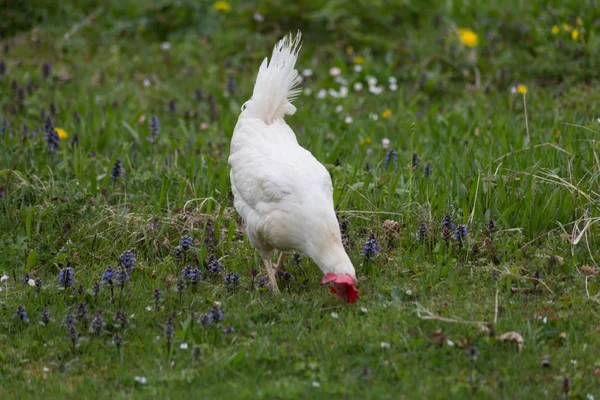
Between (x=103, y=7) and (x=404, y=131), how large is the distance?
4.72m

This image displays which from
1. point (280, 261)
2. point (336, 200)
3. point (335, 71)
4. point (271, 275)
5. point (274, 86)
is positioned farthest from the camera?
point (335, 71)

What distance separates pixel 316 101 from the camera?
8.68m

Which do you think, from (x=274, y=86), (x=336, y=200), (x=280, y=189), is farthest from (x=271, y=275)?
(x=274, y=86)

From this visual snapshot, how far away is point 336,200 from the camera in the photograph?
6141mm

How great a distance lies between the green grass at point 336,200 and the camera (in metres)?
4.31

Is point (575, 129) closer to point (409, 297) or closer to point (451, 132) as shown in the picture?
point (451, 132)

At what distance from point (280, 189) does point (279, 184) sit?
1.3 inches


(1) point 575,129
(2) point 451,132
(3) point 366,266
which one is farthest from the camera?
(2) point 451,132

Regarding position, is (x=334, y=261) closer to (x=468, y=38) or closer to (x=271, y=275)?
(x=271, y=275)

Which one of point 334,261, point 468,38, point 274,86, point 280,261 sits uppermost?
point 274,86

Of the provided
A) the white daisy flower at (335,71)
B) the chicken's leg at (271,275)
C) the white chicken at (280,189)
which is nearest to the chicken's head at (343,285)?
the white chicken at (280,189)

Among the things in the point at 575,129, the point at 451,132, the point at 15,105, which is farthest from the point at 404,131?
the point at 15,105

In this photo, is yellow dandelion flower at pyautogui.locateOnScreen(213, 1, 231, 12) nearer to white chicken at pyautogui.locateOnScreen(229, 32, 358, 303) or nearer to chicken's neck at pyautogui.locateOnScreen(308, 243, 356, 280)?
white chicken at pyautogui.locateOnScreen(229, 32, 358, 303)

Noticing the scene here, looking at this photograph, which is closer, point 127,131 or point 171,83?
point 127,131
